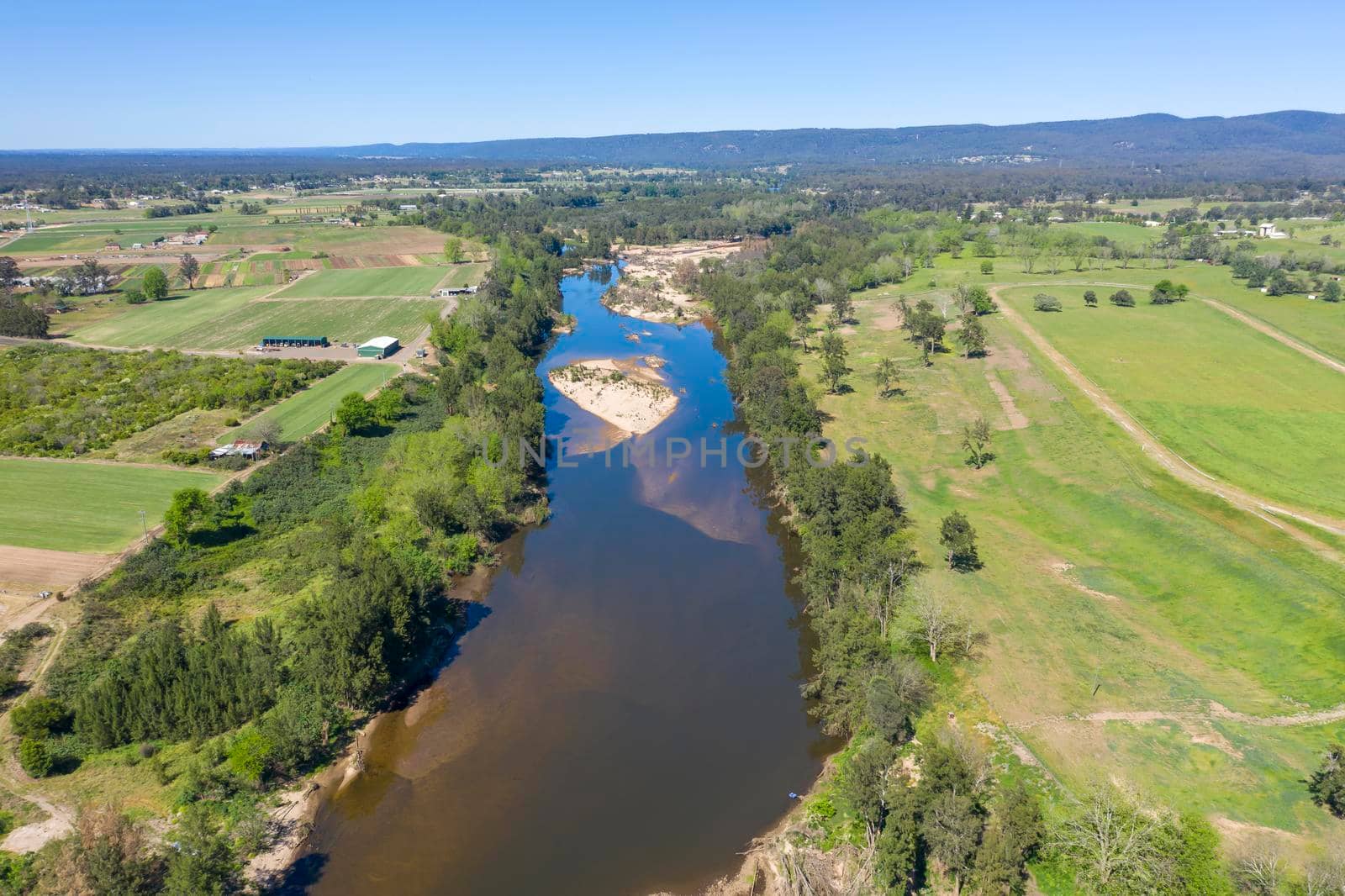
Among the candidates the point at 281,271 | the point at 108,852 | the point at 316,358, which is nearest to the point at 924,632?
the point at 108,852

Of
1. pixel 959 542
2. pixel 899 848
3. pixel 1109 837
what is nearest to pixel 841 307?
pixel 959 542

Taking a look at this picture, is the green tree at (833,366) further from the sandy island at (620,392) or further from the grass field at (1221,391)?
the grass field at (1221,391)

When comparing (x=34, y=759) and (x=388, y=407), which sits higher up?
(x=388, y=407)

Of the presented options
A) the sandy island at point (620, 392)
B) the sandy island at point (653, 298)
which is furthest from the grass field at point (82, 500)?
the sandy island at point (653, 298)

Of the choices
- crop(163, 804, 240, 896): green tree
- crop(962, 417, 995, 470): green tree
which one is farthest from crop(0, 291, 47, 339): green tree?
crop(962, 417, 995, 470): green tree

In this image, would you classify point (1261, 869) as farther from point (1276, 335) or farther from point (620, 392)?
point (1276, 335)

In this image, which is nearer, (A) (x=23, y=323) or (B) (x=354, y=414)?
(B) (x=354, y=414)

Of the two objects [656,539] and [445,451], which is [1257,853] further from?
[445,451]

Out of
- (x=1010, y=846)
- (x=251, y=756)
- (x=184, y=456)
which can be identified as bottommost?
(x=251, y=756)

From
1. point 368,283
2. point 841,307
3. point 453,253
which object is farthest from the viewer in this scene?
point 453,253
